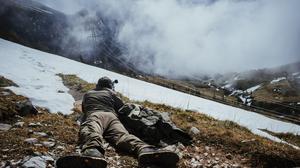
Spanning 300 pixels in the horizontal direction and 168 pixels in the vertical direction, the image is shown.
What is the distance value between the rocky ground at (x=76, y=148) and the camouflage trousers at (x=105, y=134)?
259 mm

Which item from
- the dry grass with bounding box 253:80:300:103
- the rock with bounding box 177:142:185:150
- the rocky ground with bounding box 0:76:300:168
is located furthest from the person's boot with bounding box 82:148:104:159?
the dry grass with bounding box 253:80:300:103

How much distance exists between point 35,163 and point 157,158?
2.50 m

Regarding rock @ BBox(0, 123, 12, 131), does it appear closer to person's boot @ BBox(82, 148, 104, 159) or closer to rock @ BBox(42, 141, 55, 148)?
rock @ BBox(42, 141, 55, 148)

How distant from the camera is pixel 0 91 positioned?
10359mm

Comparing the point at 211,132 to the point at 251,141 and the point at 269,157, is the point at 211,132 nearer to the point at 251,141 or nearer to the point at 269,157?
the point at 251,141

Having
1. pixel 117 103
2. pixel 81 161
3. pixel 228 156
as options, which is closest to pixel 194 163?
pixel 228 156

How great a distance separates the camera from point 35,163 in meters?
4.84

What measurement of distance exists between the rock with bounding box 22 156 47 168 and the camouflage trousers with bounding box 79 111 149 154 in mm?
935

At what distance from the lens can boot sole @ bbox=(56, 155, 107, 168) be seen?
4809mm

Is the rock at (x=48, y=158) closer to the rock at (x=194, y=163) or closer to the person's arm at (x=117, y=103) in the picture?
the rock at (x=194, y=163)

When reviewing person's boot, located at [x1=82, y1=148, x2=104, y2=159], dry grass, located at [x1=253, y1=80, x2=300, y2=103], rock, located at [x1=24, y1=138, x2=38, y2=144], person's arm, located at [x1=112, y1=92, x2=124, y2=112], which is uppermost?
dry grass, located at [x1=253, y1=80, x2=300, y2=103]

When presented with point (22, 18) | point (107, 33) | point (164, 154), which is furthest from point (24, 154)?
point (107, 33)

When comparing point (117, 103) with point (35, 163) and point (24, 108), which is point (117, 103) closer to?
point (24, 108)

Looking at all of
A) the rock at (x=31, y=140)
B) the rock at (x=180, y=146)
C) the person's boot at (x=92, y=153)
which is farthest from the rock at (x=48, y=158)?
the rock at (x=180, y=146)
